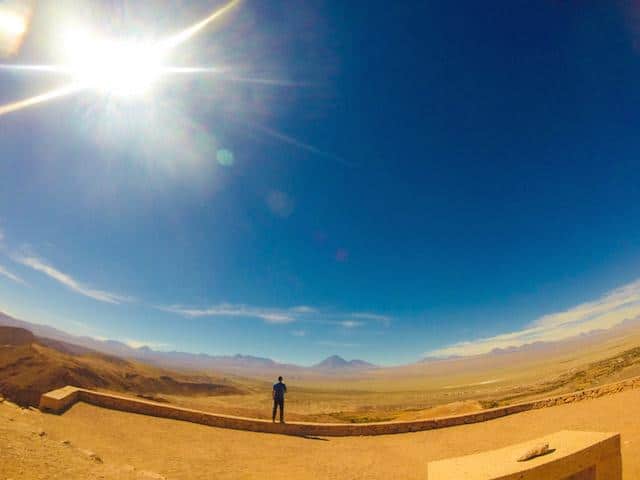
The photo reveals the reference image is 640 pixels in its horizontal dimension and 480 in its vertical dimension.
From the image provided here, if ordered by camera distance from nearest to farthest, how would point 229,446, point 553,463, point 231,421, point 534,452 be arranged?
point 553,463, point 534,452, point 229,446, point 231,421

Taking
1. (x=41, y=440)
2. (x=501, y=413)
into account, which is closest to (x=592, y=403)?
(x=501, y=413)

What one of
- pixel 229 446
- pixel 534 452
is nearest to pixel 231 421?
pixel 229 446

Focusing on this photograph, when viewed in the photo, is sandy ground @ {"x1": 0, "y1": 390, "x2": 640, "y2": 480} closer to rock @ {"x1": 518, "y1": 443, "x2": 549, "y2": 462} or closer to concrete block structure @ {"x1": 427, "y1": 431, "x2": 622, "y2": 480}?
concrete block structure @ {"x1": 427, "y1": 431, "x2": 622, "y2": 480}

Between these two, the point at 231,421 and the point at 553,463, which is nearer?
the point at 553,463

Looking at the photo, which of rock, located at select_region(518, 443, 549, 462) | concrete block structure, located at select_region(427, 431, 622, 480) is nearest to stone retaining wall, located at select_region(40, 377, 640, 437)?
concrete block structure, located at select_region(427, 431, 622, 480)

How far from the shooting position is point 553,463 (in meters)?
4.03

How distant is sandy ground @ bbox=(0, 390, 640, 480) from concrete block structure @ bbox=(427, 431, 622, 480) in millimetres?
1893

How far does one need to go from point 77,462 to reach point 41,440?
1247 mm

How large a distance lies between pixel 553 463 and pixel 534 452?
257mm

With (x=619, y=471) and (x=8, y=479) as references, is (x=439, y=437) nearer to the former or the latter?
(x=619, y=471)

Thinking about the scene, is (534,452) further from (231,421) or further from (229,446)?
(231,421)

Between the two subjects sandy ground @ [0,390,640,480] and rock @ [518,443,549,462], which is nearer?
rock @ [518,443,549,462]

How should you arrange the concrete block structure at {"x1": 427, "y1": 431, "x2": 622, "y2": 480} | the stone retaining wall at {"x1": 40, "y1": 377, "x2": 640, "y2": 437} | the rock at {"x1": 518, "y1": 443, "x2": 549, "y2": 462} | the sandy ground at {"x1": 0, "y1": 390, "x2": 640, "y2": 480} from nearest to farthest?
the concrete block structure at {"x1": 427, "y1": 431, "x2": 622, "y2": 480} < the rock at {"x1": 518, "y1": 443, "x2": 549, "y2": 462} < the sandy ground at {"x1": 0, "y1": 390, "x2": 640, "y2": 480} < the stone retaining wall at {"x1": 40, "y1": 377, "x2": 640, "y2": 437}

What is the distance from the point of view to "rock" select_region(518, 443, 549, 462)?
4234 millimetres
